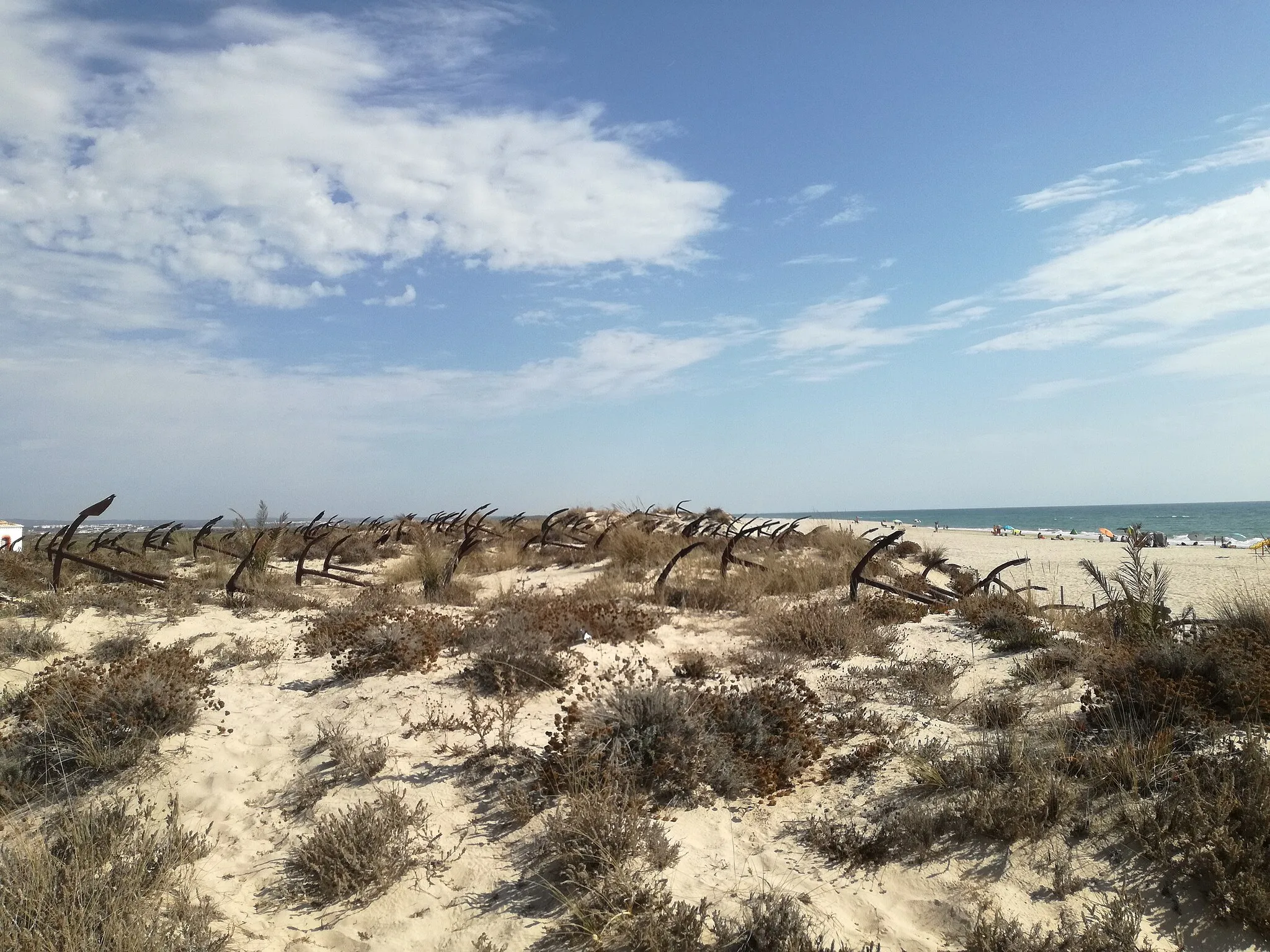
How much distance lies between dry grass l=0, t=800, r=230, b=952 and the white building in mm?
13127

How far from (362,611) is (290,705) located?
216 centimetres

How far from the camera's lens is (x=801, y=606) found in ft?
26.9

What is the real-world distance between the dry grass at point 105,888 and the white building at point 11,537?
13127mm

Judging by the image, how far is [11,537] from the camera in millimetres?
15688

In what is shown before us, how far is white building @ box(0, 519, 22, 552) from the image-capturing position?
14430 mm

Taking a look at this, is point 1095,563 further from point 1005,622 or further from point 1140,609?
point 1140,609

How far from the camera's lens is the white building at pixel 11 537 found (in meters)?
14.4

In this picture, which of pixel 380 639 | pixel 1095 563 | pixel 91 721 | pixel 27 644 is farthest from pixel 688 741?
pixel 1095 563

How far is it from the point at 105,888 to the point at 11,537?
1645 cm

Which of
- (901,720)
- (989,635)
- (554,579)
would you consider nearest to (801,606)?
(989,635)

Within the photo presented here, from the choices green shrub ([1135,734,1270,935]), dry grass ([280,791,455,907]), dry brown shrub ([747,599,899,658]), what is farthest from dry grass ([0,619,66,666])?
green shrub ([1135,734,1270,935])

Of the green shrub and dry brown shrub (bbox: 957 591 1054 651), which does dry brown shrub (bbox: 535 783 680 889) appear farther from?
dry brown shrub (bbox: 957 591 1054 651)

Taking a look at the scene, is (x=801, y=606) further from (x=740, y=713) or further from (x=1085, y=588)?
(x=1085, y=588)

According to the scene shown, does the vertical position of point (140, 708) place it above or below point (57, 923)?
above
